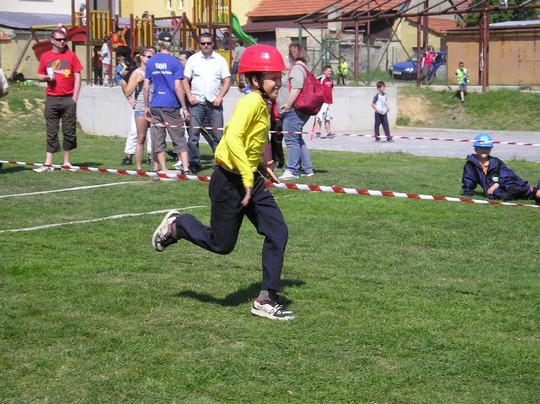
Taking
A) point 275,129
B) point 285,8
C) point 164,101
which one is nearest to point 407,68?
point 285,8

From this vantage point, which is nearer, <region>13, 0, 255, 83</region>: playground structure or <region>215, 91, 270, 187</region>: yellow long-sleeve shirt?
<region>215, 91, 270, 187</region>: yellow long-sleeve shirt

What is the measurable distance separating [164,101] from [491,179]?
4.72 m

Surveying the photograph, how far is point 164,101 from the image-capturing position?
14.8m

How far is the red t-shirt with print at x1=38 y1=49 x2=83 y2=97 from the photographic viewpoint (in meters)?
15.1

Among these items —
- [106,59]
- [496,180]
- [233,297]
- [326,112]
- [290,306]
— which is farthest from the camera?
[106,59]

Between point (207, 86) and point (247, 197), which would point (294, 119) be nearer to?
point (207, 86)

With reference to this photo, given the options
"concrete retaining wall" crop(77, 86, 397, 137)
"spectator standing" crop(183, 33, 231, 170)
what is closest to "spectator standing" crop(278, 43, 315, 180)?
"spectator standing" crop(183, 33, 231, 170)

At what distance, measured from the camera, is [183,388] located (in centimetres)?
546

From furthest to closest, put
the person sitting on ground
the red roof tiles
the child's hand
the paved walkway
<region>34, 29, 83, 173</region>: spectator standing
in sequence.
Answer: the red roof tiles < the paved walkway < <region>34, 29, 83, 173</region>: spectator standing < the person sitting on ground < the child's hand

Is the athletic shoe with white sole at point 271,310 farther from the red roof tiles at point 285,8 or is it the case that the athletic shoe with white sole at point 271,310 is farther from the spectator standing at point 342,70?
the red roof tiles at point 285,8

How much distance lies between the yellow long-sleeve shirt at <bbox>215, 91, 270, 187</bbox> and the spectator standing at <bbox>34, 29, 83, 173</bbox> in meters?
8.39

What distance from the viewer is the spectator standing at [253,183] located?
6926mm

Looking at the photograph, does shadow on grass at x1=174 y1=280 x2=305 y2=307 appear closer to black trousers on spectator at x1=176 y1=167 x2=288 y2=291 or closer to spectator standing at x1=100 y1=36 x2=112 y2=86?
black trousers on spectator at x1=176 y1=167 x2=288 y2=291

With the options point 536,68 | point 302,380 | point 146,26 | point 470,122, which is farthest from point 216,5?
point 302,380
